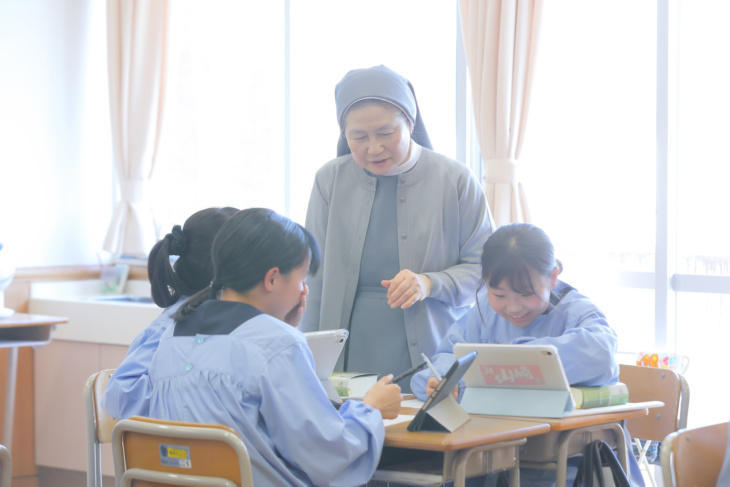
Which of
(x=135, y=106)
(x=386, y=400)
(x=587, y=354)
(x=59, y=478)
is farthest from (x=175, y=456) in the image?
(x=135, y=106)

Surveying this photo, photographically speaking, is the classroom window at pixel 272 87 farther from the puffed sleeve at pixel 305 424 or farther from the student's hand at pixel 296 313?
the puffed sleeve at pixel 305 424

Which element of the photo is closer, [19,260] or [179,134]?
[19,260]

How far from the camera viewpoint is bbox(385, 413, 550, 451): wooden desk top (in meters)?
1.56

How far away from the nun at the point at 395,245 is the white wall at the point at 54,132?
232cm

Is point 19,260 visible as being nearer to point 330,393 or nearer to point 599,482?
point 330,393

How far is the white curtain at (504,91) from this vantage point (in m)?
3.31

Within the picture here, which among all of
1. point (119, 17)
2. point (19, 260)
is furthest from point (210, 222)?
point (119, 17)

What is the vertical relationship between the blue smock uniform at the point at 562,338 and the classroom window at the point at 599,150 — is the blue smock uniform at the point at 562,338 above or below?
below

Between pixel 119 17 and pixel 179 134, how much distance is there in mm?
712

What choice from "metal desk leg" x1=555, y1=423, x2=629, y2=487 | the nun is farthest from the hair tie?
"metal desk leg" x1=555, y1=423, x2=629, y2=487

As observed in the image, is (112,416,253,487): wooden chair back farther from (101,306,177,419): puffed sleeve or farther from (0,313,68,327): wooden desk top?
(0,313,68,327): wooden desk top

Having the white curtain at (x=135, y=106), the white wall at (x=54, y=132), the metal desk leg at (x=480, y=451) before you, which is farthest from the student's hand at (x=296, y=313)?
the white curtain at (x=135, y=106)

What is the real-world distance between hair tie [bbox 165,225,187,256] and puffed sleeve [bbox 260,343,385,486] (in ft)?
1.68

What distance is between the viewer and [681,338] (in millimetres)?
3260
